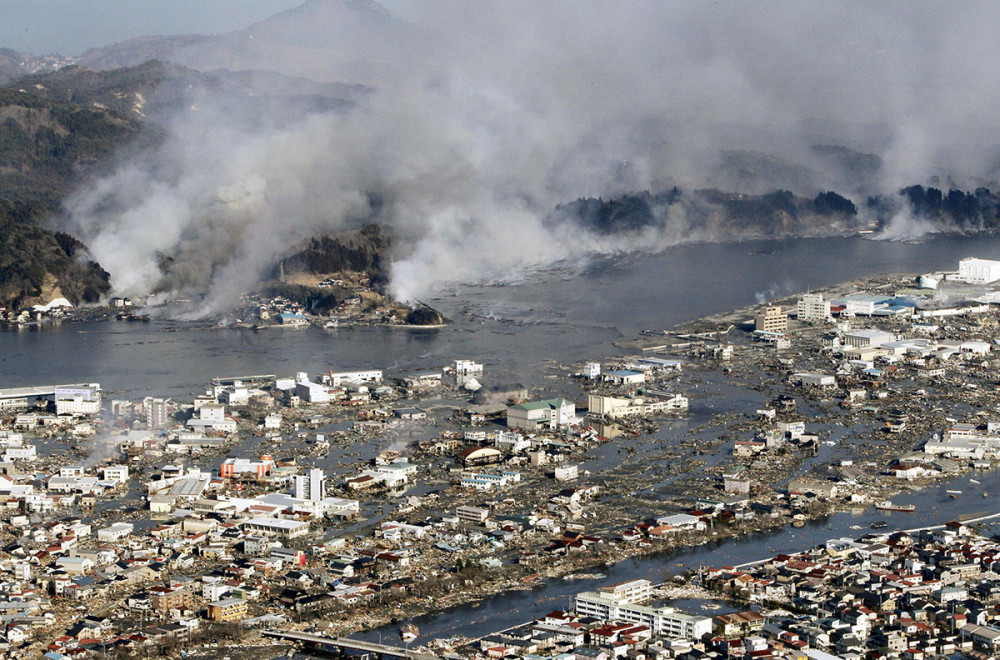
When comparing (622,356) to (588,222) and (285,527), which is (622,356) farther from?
(588,222)

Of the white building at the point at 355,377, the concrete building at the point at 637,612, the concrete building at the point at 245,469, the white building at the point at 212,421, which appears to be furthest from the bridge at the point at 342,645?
the white building at the point at 355,377

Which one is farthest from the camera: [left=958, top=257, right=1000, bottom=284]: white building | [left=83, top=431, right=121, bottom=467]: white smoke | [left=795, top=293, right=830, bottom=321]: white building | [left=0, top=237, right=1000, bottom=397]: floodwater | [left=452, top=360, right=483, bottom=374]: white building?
[left=958, top=257, right=1000, bottom=284]: white building

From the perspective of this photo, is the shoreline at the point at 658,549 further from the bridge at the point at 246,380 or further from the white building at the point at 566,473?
the bridge at the point at 246,380

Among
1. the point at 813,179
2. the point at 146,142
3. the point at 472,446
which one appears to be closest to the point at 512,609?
the point at 472,446

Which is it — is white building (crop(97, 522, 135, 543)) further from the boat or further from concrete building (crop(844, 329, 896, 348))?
concrete building (crop(844, 329, 896, 348))

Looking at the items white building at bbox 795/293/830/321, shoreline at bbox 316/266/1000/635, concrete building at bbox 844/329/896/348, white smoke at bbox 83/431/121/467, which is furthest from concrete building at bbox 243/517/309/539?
white building at bbox 795/293/830/321

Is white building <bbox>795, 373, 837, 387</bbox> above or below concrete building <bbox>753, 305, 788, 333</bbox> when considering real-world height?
below

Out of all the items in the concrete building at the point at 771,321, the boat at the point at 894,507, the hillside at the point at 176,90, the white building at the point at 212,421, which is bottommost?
the boat at the point at 894,507
